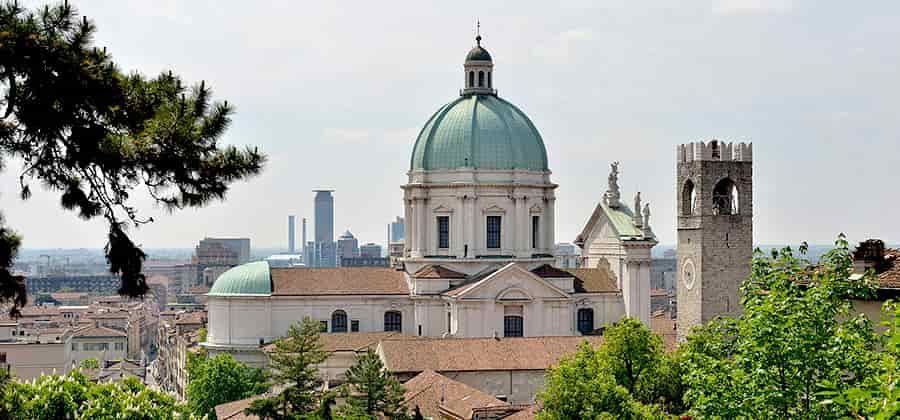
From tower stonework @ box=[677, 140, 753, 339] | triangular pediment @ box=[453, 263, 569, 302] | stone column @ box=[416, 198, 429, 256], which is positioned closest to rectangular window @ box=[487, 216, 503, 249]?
triangular pediment @ box=[453, 263, 569, 302]

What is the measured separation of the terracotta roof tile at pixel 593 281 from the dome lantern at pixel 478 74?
11.2m

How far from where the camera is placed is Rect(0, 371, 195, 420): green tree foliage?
3559 cm

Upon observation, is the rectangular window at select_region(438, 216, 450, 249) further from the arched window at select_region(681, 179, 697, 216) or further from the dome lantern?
the arched window at select_region(681, 179, 697, 216)

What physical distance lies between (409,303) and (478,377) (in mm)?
15087

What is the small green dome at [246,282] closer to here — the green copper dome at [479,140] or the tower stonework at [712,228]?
the green copper dome at [479,140]

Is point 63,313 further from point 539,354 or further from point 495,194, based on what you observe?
point 539,354

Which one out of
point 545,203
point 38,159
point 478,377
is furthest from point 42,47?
point 545,203

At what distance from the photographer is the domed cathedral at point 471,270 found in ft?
240

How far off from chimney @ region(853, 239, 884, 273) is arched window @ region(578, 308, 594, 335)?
42.6 meters

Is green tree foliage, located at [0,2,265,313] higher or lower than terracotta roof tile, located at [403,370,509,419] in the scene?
higher

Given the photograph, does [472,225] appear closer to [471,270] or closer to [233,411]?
[471,270]

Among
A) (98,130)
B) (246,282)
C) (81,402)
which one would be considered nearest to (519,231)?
(246,282)

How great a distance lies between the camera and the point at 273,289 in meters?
73.9

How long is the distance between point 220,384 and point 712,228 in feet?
85.6
